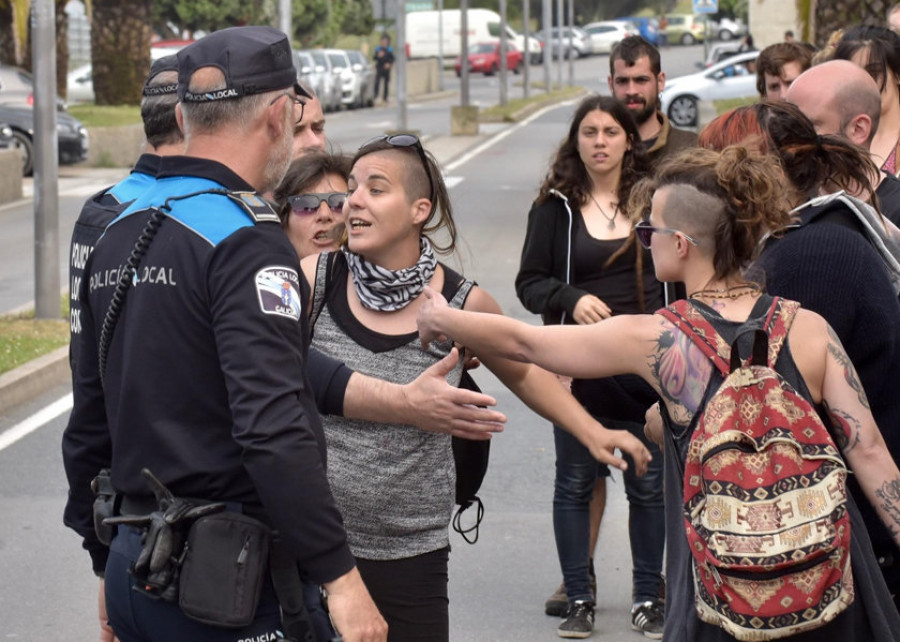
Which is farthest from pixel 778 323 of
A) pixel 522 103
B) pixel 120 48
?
pixel 522 103

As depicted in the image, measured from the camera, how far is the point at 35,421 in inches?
365

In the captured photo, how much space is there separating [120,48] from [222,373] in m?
26.9

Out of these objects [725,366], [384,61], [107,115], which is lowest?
[725,366]

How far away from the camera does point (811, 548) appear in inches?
118

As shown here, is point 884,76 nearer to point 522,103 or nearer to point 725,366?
point 725,366

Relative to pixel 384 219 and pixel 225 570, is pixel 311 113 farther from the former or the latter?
pixel 225 570

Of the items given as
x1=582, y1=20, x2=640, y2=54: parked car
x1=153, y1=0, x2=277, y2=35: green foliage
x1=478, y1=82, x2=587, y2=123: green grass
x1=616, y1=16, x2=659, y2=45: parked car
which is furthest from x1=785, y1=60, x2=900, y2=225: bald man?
x1=582, y1=20, x2=640, y2=54: parked car

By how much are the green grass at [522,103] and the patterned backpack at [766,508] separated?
35460mm

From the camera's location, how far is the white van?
6662 cm

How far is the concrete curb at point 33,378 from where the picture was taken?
968cm

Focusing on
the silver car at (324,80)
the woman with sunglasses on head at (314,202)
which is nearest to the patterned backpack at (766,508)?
the woman with sunglasses on head at (314,202)

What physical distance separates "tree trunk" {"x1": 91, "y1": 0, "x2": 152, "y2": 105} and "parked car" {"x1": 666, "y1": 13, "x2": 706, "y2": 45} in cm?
5467

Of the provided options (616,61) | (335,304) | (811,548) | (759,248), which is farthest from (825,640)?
(616,61)

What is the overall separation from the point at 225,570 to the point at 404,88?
2846cm
